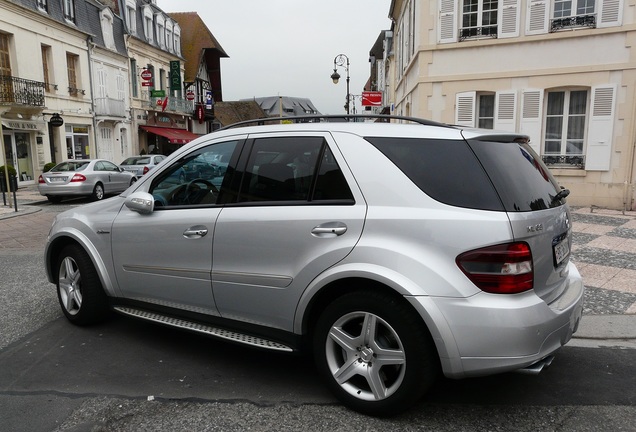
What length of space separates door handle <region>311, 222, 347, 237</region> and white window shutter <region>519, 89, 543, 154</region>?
11136 mm

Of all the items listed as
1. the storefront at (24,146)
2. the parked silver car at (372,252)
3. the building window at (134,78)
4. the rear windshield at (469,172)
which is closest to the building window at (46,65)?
the storefront at (24,146)

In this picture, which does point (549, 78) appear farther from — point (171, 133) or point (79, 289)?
point (171, 133)

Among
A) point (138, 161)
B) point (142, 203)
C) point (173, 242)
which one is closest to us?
point (173, 242)

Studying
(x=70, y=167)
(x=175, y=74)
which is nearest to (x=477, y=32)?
(x=70, y=167)

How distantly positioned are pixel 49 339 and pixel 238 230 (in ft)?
7.19

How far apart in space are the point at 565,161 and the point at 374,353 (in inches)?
458

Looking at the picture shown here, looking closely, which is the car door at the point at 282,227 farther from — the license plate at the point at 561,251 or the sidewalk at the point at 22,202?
the sidewalk at the point at 22,202

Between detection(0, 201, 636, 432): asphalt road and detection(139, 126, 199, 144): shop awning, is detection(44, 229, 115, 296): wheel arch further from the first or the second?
detection(139, 126, 199, 144): shop awning

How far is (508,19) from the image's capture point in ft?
42.1

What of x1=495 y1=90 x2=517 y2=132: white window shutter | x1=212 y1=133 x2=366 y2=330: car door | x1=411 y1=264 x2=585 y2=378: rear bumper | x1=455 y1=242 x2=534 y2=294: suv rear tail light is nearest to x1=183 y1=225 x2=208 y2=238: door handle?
x1=212 y1=133 x2=366 y2=330: car door

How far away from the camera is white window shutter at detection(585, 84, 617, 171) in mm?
11883

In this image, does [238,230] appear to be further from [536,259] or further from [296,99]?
[296,99]

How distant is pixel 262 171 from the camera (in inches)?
134

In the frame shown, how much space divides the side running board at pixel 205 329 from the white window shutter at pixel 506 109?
11353mm
